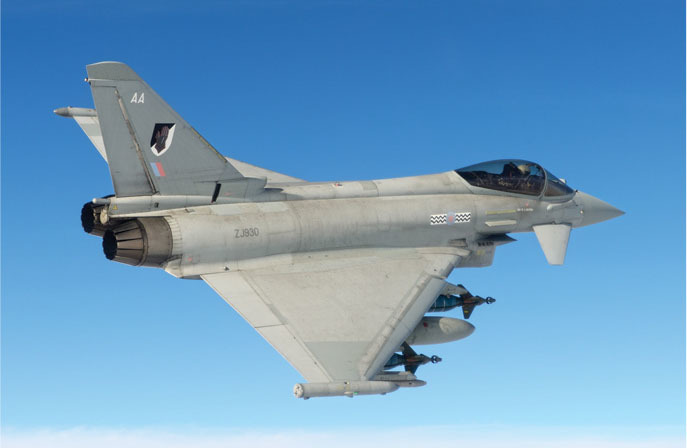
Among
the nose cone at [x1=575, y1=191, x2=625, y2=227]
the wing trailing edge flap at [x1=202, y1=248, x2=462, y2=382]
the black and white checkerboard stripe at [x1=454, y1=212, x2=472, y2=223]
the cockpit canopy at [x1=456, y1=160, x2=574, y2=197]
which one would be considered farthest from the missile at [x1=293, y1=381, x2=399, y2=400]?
the nose cone at [x1=575, y1=191, x2=625, y2=227]

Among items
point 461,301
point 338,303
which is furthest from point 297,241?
point 461,301

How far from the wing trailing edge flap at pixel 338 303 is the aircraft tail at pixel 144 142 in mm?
1922

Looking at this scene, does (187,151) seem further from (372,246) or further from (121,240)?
(372,246)

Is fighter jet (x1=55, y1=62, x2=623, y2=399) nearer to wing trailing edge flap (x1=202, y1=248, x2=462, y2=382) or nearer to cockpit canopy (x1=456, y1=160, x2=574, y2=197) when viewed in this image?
wing trailing edge flap (x1=202, y1=248, x2=462, y2=382)

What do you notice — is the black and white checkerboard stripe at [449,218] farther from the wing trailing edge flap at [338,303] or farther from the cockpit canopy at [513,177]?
the cockpit canopy at [513,177]

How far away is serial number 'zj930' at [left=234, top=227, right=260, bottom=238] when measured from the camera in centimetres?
1877

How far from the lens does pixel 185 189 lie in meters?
18.7

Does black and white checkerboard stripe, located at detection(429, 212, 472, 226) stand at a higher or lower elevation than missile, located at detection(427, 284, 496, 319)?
higher

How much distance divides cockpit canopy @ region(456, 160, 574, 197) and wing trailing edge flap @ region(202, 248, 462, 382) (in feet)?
8.10

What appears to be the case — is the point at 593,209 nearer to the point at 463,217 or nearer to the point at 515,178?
the point at 515,178

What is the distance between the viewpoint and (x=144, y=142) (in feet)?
60.0

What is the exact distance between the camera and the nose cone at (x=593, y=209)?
2281cm

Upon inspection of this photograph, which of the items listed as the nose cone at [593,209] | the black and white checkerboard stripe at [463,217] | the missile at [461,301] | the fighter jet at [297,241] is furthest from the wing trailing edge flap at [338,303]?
the nose cone at [593,209]

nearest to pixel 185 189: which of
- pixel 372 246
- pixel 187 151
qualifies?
pixel 187 151
